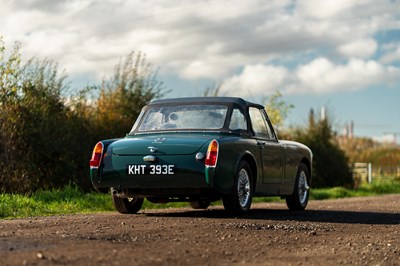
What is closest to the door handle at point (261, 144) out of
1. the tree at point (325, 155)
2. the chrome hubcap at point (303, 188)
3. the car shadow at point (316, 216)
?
the car shadow at point (316, 216)

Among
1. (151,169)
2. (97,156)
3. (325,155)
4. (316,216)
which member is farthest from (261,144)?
(325,155)

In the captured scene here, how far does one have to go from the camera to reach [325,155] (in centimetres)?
3075

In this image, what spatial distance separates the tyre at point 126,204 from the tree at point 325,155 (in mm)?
18474

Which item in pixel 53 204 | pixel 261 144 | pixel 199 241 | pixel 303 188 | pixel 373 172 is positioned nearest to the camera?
pixel 199 241

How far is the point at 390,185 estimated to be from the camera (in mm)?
32500

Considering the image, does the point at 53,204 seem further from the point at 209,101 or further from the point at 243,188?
the point at 243,188

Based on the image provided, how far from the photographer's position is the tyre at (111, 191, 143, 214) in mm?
11938

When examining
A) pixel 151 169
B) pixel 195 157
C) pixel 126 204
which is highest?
pixel 195 157

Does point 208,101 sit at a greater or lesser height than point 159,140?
greater

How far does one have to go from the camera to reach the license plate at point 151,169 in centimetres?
1079

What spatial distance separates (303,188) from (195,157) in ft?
13.4

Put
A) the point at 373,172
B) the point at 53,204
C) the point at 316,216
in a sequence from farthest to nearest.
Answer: the point at 373,172, the point at 53,204, the point at 316,216

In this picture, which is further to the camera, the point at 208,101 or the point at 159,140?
the point at 208,101

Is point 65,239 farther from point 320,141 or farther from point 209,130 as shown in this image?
point 320,141
